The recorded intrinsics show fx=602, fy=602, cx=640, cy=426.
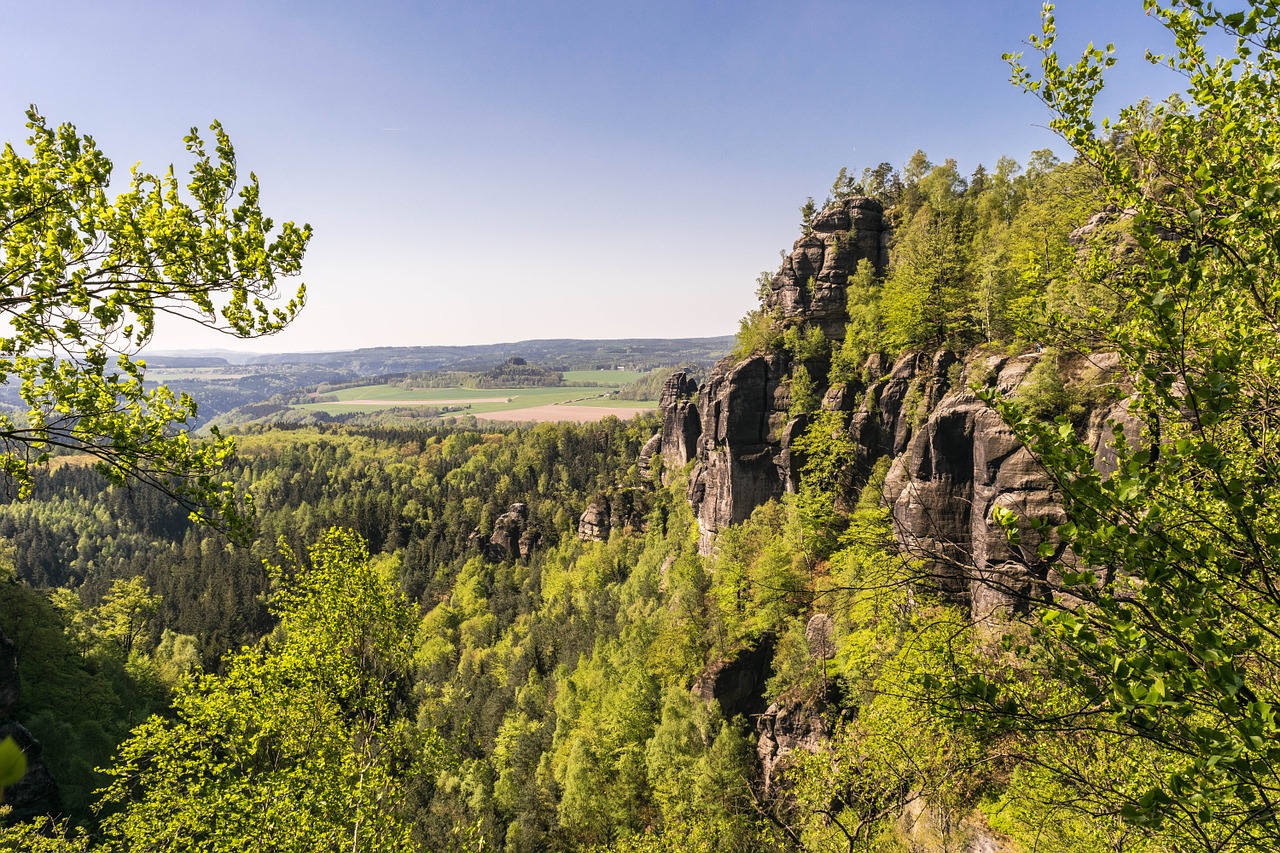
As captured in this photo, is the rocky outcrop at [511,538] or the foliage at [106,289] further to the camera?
the rocky outcrop at [511,538]

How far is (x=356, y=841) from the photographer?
13.2 meters

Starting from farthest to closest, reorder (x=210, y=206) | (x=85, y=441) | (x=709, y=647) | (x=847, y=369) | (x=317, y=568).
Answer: (x=847, y=369) → (x=709, y=647) → (x=317, y=568) → (x=210, y=206) → (x=85, y=441)

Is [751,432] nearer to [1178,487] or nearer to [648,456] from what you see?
[1178,487]

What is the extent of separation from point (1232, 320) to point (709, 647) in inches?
1490

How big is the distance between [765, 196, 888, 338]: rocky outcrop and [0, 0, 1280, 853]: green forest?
73.3 inches

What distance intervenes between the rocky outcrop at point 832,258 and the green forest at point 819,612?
6.11 feet

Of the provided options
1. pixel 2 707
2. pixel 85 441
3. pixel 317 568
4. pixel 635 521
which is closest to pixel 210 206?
pixel 85 441

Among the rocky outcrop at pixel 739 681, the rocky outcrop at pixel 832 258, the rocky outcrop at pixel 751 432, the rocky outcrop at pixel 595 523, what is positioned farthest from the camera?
the rocky outcrop at pixel 595 523

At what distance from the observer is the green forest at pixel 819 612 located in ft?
18.4

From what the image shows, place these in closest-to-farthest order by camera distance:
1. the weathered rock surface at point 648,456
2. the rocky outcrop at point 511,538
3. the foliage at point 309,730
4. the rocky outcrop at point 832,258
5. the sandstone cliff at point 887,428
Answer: the foliage at point 309,730
the sandstone cliff at point 887,428
the rocky outcrop at point 832,258
the weathered rock surface at point 648,456
the rocky outcrop at point 511,538

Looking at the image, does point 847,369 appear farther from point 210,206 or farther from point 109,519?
point 109,519

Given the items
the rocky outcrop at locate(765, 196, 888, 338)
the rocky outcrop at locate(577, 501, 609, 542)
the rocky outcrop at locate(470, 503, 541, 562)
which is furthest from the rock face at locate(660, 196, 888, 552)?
the rocky outcrop at locate(470, 503, 541, 562)

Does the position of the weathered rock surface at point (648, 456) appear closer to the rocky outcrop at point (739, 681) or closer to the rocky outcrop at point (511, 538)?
the rocky outcrop at point (511, 538)

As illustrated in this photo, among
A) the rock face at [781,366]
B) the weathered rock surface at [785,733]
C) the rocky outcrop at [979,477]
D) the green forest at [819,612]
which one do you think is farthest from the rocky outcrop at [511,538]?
the rocky outcrop at [979,477]
